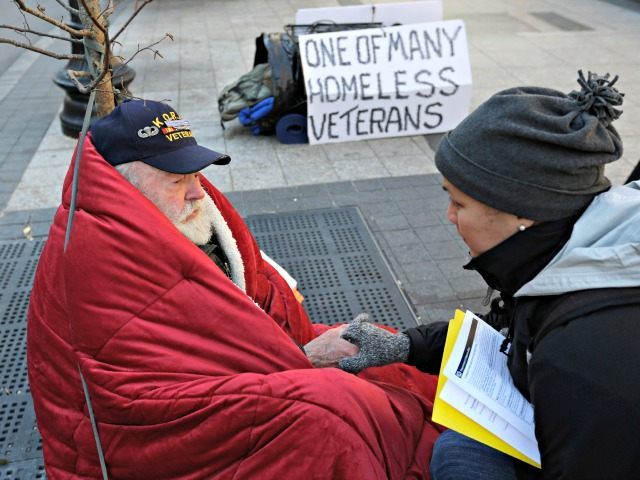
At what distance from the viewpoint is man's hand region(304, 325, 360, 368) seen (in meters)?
2.25

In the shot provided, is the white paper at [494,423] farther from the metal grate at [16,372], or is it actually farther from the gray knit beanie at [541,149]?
the metal grate at [16,372]

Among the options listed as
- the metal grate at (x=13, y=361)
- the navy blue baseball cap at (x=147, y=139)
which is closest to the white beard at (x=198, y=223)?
the navy blue baseball cap at (x=147, y=139)

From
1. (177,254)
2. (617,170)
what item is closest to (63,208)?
(177,254)

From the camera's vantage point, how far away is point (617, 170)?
5004mm

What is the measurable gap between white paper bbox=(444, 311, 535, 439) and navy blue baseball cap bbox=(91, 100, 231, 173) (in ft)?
3.52

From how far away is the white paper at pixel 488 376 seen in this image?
1602 mm

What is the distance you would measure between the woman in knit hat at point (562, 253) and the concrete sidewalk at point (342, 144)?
6.20 ft

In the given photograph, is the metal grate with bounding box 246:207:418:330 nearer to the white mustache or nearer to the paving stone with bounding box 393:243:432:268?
the paving stone with bounding box 393:243:432:268

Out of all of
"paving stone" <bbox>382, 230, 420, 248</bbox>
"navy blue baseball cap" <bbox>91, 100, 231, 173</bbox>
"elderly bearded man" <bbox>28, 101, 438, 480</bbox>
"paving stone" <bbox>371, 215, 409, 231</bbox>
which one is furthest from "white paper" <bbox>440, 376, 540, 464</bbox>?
"paving stone" <bbox>371, 215, 409, 231</bbox>

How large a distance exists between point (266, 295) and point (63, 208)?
977 mm

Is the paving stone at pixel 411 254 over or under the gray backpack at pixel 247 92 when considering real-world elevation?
under

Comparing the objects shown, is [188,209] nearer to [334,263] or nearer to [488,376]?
[488,376]

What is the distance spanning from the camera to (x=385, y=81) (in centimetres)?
550

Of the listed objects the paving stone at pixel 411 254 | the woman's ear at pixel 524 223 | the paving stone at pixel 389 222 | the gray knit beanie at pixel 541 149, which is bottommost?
the paving stone at pixel 411 254
